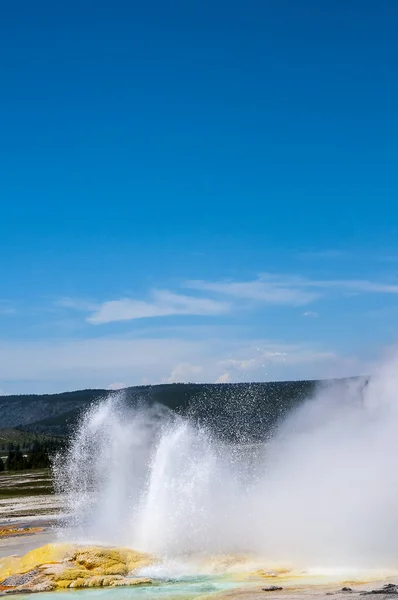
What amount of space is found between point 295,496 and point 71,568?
9.60 m

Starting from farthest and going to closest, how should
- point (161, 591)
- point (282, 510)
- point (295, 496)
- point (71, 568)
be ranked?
1. point (295, 496)
2. point (282, 510)
3. point (71, 568)
4. point (161, 591)

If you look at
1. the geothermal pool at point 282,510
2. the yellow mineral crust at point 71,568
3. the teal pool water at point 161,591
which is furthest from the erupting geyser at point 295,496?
the teal pool water at point 161,591

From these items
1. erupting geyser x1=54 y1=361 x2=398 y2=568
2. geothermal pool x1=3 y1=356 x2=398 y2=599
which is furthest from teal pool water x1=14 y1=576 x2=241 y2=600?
erupting geyser x1=54 y1=361 x2=398 y2=568

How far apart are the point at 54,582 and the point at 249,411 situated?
9375 centimetres

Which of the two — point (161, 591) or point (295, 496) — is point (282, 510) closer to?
point (295, 496)

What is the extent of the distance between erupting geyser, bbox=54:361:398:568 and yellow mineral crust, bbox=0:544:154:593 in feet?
5.75

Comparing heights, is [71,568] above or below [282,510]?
below

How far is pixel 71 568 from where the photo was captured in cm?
2377

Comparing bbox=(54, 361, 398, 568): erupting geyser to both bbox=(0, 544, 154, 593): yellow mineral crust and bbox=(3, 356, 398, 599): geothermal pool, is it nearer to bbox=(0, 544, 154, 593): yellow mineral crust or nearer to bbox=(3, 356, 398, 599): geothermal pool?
bbox=(3, 356, 398, 599): geothermal pool

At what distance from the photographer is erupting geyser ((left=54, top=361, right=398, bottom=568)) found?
2422 centimetres

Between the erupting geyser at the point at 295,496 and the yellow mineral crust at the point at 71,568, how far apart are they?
1754mm

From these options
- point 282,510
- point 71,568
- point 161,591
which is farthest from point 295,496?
point 71,568

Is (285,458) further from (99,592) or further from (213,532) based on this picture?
(99,592)

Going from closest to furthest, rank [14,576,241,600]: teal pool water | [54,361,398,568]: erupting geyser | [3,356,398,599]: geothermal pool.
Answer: [14,576,241,600]: teal pool water < [3,356,398,599]: geothermal pool < [54,361,398,568]: erupting geyser
